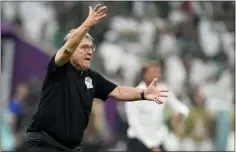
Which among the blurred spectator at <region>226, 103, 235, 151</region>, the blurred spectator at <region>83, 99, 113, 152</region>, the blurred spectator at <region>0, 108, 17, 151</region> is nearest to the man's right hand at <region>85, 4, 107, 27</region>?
the blurred spectator at <region>226, 103, 235, 151</region>

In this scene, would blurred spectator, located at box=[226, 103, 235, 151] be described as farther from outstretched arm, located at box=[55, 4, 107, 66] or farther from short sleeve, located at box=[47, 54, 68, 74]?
outstretched arm, located at box=[55, 4, 107, 66]

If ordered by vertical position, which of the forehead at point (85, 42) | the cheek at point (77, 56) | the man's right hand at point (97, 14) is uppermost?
the man's right hand at point (97, 14)

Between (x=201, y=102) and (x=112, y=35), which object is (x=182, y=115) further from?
(x=112, y=35)

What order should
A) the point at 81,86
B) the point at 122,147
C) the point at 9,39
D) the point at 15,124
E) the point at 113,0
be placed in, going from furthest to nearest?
the point at 113,0 → the point at 9,39 → the point at 15,124 → the point at 122,147 → the point at 81,86

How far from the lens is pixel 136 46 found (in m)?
20.6

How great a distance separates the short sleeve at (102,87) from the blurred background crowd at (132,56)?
6810mm

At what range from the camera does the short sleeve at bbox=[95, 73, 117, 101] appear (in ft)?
27.2

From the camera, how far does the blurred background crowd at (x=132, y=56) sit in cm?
1628

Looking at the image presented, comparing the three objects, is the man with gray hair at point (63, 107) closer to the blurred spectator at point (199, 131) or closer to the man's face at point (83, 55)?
the man's face at point (83, 55)

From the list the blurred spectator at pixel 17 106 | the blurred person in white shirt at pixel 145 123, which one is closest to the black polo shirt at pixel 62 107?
the blurred person in white shirt at pixel 145 123

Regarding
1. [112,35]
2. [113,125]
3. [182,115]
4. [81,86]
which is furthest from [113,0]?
[81,86]

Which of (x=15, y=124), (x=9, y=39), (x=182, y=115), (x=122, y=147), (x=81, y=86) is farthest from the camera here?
(x=9, y=39)

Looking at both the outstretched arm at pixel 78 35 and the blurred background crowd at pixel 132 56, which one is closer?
the outstretched arm at pixel 78 35

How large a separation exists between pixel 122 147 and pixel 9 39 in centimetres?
422
